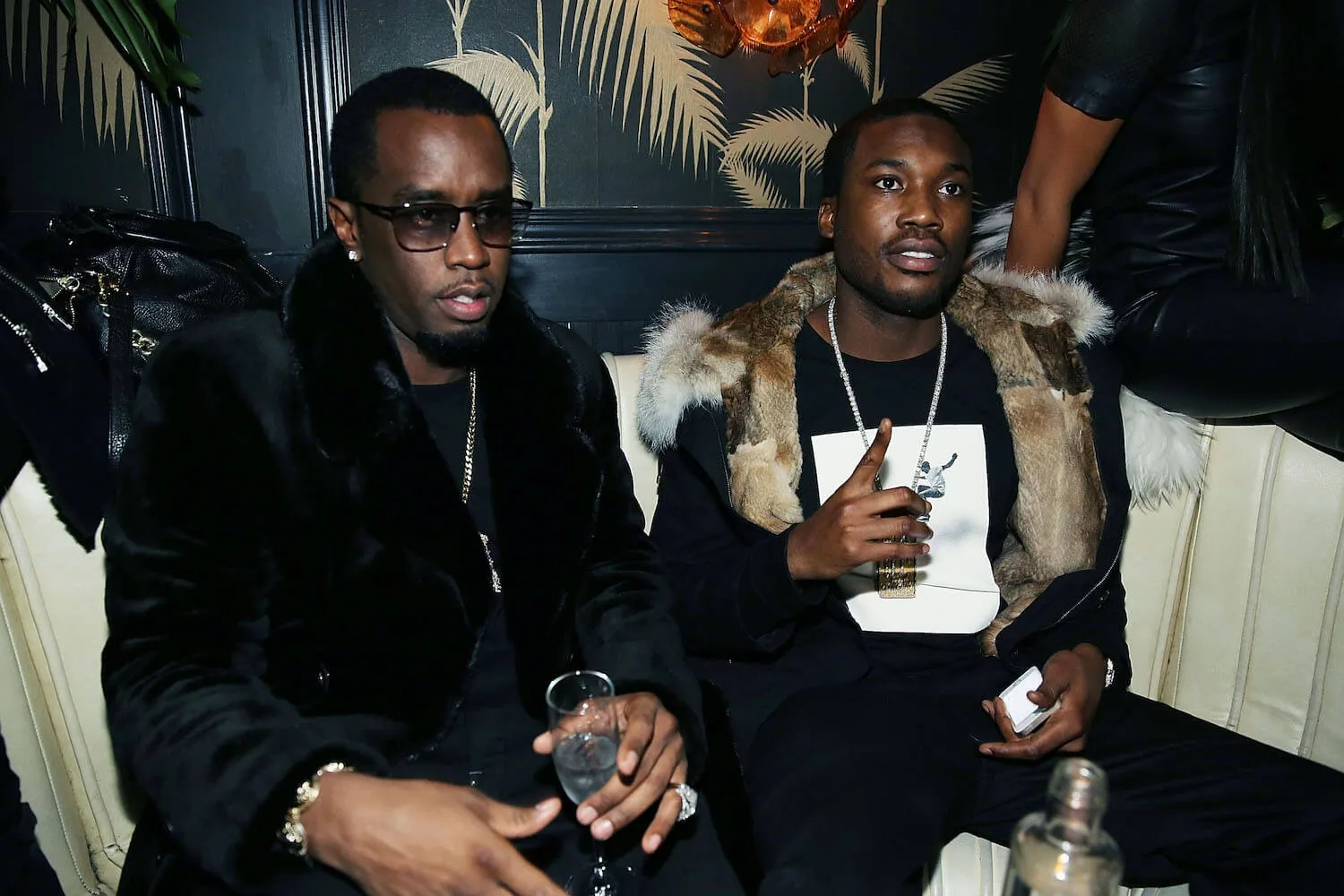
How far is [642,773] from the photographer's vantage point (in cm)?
128

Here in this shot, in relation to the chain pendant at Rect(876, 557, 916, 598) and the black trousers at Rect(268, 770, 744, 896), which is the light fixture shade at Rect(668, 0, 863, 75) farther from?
the black trousers at Rect(268, 770, 744, 896)

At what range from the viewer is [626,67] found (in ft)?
10.0

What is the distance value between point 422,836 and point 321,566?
514mm

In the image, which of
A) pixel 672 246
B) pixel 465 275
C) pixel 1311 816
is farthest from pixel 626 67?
pixel 1311 816

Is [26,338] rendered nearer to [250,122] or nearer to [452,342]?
[452,342]

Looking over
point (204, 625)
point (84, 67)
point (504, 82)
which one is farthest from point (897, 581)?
point (84, 67)

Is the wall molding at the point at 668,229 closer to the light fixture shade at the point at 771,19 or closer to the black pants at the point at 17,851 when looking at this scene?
the light fixture shade at the point at 771,19

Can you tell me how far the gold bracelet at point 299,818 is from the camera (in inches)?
47.2

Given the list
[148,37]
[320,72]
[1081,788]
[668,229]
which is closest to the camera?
[1081,788]

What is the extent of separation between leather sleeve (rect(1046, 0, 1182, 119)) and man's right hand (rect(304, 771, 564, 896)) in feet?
6.15

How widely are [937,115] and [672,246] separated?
4.44ft

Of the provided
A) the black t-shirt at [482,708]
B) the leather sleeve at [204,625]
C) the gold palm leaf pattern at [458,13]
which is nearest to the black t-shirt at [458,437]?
the black t-shirt at [482,708]

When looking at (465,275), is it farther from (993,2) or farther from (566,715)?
(993,2)

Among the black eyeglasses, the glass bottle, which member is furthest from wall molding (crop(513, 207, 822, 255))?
the glass bottle
